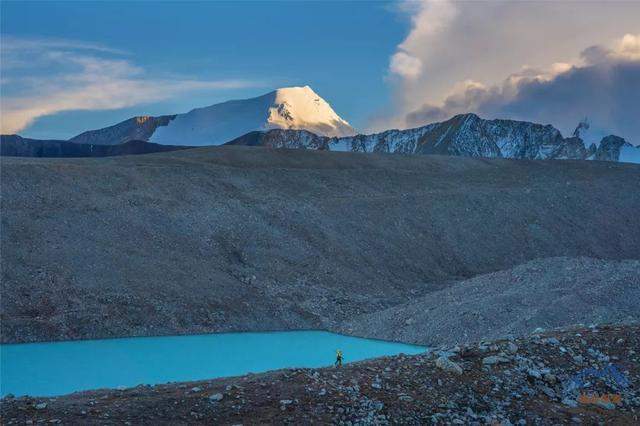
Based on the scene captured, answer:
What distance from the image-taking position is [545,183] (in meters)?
66.7

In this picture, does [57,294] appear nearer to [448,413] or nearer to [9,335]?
[9,335]

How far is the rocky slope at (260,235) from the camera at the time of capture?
34.5 m

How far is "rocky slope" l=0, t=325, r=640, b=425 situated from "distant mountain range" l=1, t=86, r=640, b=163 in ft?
413

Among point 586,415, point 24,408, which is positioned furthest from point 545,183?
point 24,408

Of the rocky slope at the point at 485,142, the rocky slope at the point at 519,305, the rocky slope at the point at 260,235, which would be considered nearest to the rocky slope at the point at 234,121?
the rocky slope at the point at 485,142

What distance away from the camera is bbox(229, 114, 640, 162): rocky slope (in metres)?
146

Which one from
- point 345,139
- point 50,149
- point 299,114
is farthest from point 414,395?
point 299,114

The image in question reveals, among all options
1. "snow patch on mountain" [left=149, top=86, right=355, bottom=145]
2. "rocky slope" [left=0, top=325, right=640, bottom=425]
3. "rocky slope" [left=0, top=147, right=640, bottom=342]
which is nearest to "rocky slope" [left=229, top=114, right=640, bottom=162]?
"snow patch on mountain" [left=149, top=86, right=355, bottom=145]

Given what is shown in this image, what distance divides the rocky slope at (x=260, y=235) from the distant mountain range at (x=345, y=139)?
7875 centimetres

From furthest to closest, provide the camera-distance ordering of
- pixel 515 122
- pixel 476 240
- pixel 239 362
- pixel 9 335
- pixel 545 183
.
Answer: pixel 515 122 → pixel 545 183 → pixel 476 240 → pixel 9 335 → pixel 239 362

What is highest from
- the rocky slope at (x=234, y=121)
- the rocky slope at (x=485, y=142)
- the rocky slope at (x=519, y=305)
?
the rocky slope at (x=234, y=121)

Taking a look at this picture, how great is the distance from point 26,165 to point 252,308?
19.2 metres

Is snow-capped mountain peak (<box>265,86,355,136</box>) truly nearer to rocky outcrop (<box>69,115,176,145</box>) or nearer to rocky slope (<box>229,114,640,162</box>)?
rocky slope (<box>229,114,640,162</box>)

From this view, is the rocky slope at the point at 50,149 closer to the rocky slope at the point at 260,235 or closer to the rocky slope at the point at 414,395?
the rocky slope at the point at 260,235
